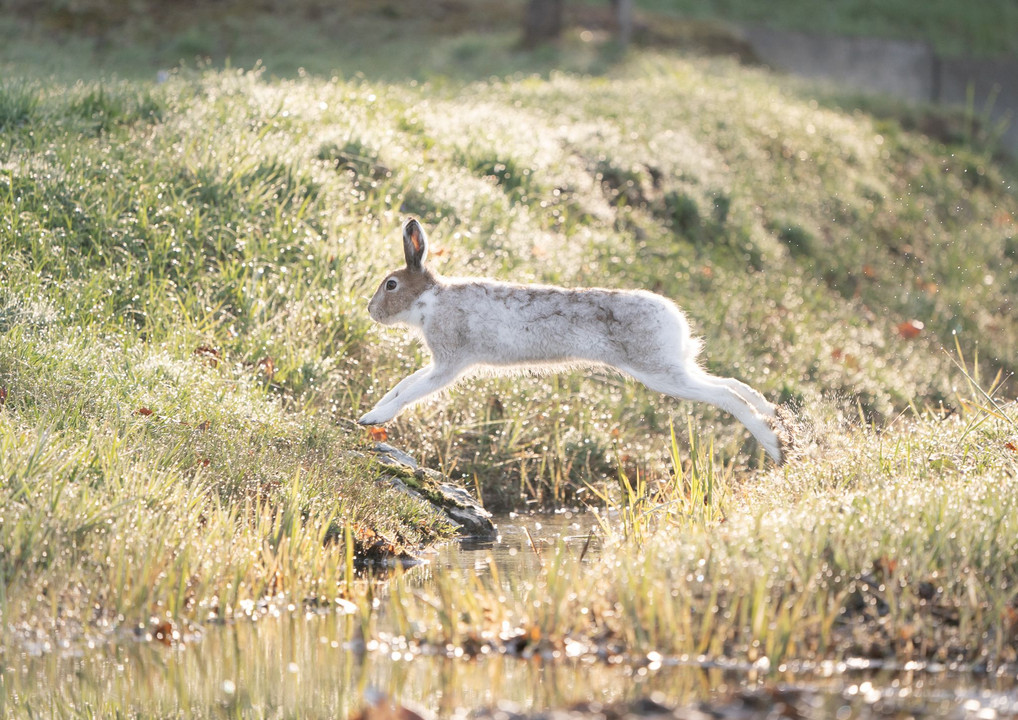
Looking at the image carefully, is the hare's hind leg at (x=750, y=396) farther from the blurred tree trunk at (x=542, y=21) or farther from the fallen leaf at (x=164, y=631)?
the blurred tree trunk at (x=542, y=21)

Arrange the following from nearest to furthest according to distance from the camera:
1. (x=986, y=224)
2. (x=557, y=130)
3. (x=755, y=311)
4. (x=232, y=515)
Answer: (x=232, y=515)
(x=755, y=311)
(x=557, y=130)
(x=986, y=224)

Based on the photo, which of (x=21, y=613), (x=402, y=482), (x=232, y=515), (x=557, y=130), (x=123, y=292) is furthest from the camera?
(x=557, y=130)

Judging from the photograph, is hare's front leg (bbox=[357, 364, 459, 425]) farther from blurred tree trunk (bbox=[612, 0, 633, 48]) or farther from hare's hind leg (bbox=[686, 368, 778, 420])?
blurred tree trunk (bbox=[612, 0, 633, 48])

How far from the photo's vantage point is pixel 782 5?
96.9 feet

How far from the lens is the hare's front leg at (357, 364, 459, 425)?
22.9 feet

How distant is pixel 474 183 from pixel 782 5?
20437 mm

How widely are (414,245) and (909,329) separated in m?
6.84

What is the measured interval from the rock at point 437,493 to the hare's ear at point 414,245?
1219mm

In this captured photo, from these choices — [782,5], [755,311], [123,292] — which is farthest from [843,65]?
[123,292]

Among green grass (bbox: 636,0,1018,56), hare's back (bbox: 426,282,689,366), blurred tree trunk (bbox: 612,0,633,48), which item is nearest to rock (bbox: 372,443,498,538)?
hare's back (bbox: 426,282,689,366)

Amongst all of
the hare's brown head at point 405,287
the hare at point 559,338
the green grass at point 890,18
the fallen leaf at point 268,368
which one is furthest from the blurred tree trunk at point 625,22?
the hare at point 559,338

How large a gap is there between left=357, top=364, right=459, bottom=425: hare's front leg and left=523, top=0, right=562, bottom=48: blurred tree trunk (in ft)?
59.2

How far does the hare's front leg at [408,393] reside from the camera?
22.9 ft

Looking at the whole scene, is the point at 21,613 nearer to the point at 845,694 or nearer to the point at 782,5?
the point at 845,694
